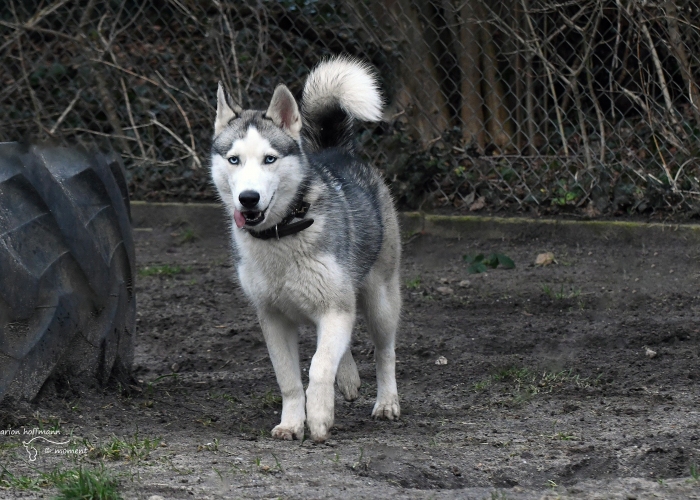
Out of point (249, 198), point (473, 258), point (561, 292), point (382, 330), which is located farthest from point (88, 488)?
point (473, 258)

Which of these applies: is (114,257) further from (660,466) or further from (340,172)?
(660,466)

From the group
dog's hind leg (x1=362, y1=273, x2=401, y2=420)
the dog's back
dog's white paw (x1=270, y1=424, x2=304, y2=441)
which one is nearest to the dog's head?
the dog's back

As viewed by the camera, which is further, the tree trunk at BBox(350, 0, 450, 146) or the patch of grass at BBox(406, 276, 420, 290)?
the tree trunk at BBox(350, 0, 450, 146)

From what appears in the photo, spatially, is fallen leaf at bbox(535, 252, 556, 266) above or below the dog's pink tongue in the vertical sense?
below

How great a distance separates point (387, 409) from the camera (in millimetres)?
3955

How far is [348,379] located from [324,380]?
28.6 inches

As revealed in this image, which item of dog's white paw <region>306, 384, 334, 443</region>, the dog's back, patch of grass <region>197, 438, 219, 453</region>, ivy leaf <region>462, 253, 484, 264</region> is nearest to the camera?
patch of grass <region>197, 438, 219, 453</region>

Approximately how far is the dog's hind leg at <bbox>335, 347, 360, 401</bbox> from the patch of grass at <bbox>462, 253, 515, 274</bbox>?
225 centimetres

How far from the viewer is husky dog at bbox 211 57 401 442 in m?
3.58

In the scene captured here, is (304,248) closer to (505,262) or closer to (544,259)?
(505,262)

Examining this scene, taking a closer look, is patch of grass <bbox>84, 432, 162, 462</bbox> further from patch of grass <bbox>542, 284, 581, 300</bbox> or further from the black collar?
patch of grass <bbox>542, 284, 581, 300</bbox>

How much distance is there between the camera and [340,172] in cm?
429

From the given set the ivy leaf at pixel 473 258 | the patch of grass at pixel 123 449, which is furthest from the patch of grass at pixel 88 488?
the ivy leaf at pixel 473 258

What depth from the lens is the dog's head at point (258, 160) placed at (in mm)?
3566
